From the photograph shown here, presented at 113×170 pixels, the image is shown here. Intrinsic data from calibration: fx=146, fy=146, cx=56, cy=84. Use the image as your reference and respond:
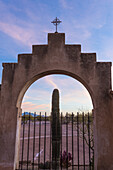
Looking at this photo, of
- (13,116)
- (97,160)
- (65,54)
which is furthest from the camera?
(65,54)

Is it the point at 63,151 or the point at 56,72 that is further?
the point at 63,151

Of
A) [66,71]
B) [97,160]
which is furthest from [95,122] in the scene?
[66,71]

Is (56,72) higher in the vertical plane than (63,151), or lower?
higher

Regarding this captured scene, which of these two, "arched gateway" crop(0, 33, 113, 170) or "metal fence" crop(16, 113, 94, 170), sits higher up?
"arched gateway" crop(0, 33, 113, 170)

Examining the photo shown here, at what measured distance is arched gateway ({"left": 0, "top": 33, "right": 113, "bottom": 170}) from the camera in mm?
4453

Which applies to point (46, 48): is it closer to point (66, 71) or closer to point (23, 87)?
point (66, 71)

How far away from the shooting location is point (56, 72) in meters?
5.14

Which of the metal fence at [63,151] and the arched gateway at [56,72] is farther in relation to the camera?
the metal fence at [63,151]

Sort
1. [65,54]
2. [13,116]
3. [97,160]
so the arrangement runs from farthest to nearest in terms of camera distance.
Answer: [65,54]
[13,116]
[97,160]

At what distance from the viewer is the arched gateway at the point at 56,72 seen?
175 inches

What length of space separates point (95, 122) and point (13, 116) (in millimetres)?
2618

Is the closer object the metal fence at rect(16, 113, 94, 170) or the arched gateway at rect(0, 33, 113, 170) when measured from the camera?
the arched gateway at rect(0, 33, 113, 170)

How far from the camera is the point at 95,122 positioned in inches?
180

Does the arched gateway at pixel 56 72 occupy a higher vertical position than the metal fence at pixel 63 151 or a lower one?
higher
